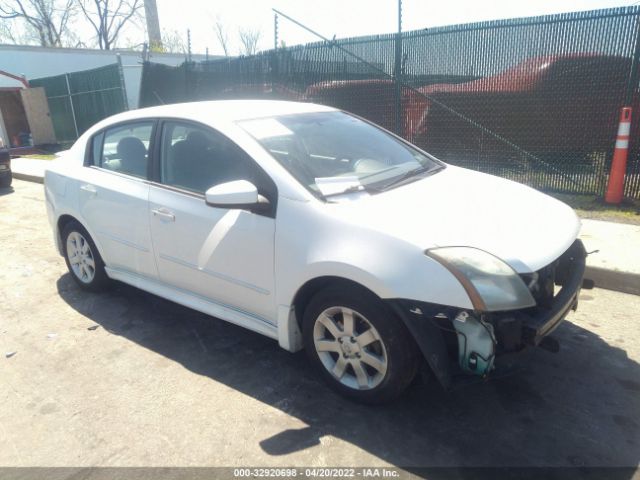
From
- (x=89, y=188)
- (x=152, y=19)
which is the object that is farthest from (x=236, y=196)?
(x=152, y=19)

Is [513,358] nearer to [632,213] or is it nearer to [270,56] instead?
[632,213]

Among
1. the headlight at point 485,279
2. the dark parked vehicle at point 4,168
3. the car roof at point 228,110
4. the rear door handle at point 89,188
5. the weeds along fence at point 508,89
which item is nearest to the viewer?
the headlight at point 485,279

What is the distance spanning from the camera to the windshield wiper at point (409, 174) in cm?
314

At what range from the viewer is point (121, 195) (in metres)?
3.82

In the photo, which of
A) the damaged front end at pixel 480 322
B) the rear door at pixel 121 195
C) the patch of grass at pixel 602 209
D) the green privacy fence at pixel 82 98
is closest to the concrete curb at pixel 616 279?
the patch of grass at pixel 602 209

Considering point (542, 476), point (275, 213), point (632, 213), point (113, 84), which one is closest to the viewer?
point (542, 476)

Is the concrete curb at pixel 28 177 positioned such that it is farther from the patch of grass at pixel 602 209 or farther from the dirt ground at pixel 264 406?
the patch of grass at pixel 602 209

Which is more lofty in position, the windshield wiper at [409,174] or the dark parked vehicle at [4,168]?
the windshield wiper at [409,174]

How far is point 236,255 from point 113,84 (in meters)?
14.3

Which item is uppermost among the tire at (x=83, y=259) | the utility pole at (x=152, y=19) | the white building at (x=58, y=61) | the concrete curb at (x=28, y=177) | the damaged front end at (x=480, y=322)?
the utility pole at (x=152, y=19)

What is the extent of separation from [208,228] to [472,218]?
1.60 meters

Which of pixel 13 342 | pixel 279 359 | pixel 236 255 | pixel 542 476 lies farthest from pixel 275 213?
pixel 13 342

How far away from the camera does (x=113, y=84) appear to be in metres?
15.3

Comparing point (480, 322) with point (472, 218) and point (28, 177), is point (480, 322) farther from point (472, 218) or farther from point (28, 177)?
point (28, 177)
